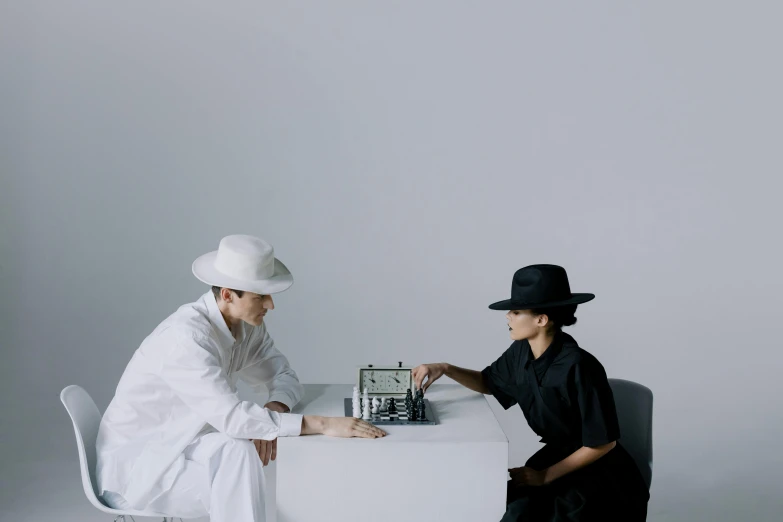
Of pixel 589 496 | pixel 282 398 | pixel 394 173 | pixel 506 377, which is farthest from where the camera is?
pixel 394 173

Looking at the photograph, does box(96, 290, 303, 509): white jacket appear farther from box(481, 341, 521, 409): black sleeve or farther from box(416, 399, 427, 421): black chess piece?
box(481, 341, 521, 409): black sleeve

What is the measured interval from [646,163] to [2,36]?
4.66 meters

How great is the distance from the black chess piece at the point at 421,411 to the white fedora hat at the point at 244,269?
2.00ft

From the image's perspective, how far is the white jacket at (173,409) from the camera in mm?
3176

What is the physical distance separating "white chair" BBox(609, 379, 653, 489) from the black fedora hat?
47 cm

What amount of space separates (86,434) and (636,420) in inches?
77.6

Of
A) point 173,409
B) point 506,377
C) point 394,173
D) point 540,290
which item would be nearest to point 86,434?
point 173,409

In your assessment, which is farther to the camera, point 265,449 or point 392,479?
point 265,449

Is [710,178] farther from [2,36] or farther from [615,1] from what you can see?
[2,36]

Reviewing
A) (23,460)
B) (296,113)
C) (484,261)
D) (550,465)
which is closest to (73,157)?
(296,113)

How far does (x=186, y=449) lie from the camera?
3320 mm

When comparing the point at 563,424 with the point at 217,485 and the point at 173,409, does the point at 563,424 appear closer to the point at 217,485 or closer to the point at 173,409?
the point at 217,485

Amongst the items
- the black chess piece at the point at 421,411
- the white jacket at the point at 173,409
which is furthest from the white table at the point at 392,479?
the black chess piece at the point at 421,411

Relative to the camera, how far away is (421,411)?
3393mm
